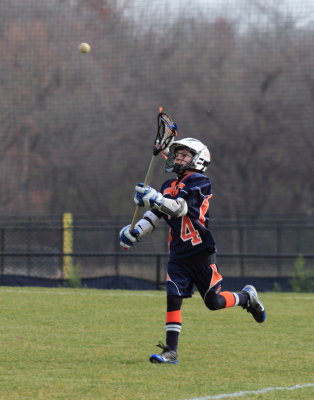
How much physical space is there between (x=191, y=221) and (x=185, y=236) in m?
0.12

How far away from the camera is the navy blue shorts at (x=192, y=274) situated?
6820 millimetres

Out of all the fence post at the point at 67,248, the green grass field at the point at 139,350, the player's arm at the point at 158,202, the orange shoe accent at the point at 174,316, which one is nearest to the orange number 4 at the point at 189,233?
the player's arm at the point at 158,202

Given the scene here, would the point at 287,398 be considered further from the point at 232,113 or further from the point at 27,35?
the point at 27,35

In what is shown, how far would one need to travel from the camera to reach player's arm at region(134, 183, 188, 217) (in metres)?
6.54

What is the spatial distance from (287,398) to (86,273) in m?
12.0

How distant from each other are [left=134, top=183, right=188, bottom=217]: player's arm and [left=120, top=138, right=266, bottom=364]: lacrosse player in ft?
0.03

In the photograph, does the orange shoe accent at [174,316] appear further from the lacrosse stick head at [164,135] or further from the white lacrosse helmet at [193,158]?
the lacrosse stick head at [164,135]

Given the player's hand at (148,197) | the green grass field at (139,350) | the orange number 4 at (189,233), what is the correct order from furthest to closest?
1. the orange number 4 at (189,233)
2. the player's hand at (148,197)
3. the green grass field at (139,350)

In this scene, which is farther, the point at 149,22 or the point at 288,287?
the point at 149,22

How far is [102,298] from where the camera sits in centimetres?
1217

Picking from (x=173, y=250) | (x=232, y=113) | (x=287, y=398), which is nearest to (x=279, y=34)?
(x=232, y=113)

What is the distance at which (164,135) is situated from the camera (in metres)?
7.04

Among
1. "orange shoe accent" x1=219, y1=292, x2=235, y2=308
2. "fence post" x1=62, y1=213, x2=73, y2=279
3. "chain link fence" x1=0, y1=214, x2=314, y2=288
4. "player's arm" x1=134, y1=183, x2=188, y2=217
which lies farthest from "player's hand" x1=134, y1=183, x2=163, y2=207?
"fence post" x1=62, y1=213, x2=73, y2=279

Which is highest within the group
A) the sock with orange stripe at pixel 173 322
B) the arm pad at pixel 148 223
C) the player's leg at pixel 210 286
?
the arm pad at pixel 148 223
